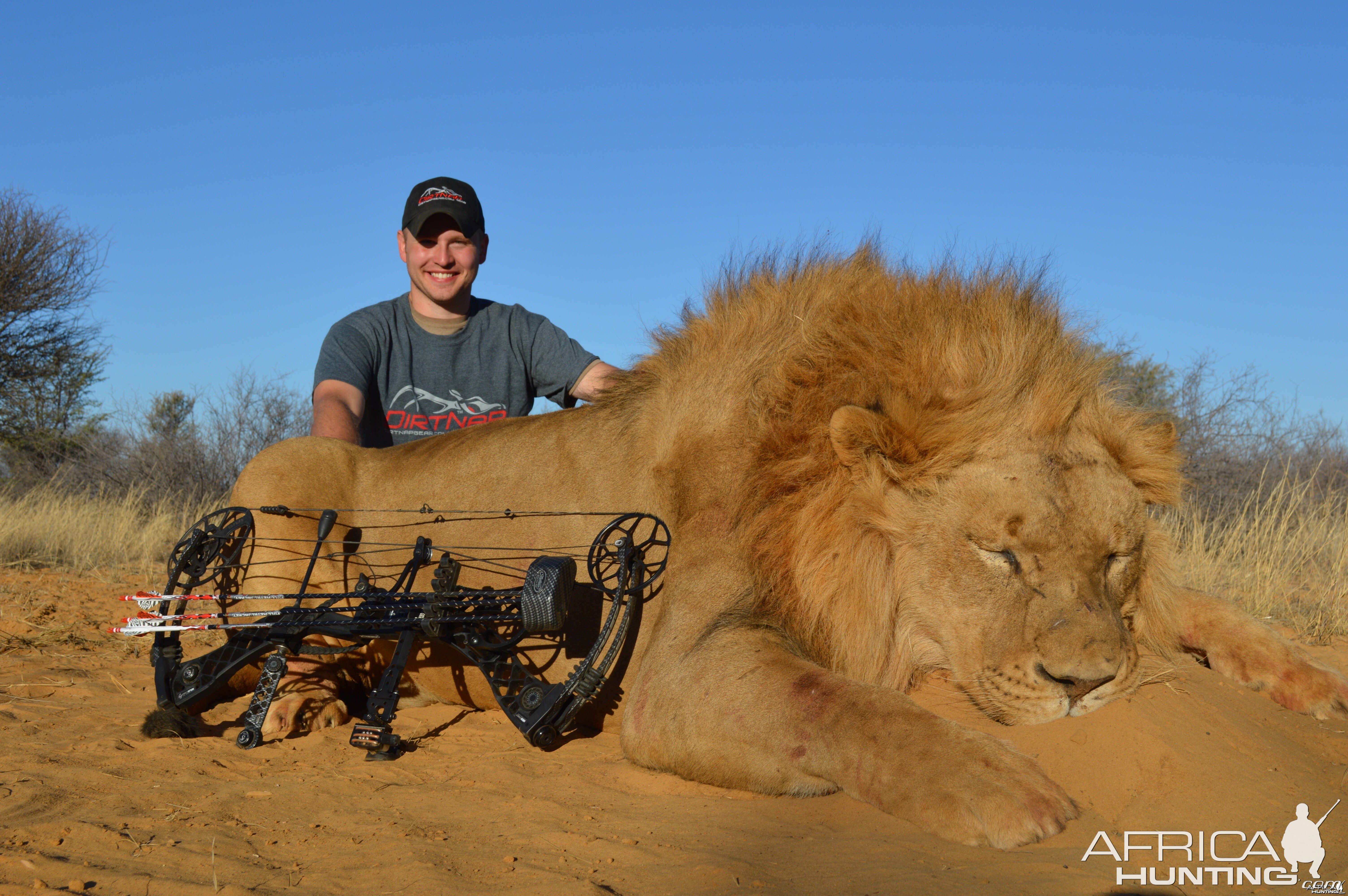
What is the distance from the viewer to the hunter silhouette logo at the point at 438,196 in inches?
260

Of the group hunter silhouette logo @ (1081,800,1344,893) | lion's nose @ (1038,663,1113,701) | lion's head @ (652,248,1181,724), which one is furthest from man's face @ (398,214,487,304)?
hunter silhouette logo @ (1081,800,1344,893)

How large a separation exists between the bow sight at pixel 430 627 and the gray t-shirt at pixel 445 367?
7.56 feet

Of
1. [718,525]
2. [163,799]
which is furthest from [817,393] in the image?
[163,799]

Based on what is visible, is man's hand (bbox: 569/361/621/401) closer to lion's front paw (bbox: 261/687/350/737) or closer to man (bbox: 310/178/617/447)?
man (bbox: 310/178/617/447)

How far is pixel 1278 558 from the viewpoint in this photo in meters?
7.36

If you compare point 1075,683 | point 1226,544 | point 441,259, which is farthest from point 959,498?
point 1226,544

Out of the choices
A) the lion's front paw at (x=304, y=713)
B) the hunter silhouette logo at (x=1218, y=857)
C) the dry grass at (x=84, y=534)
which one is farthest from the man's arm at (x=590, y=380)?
the dry grass at (x=84, y=534)

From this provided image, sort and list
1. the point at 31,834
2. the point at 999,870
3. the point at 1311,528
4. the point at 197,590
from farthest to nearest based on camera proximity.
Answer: the point at 1311,528
the point at 197,590
the point at 31,834
the point at 999,870

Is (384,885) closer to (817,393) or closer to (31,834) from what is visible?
(31,834)

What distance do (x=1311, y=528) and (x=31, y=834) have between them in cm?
862

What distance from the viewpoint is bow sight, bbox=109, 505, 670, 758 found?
3334 millimetres

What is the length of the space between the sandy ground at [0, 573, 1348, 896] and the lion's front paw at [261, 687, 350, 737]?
0.09 metres

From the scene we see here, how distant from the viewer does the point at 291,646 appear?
3.60 m

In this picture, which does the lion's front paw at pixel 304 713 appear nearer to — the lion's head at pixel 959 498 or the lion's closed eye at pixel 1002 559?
the lion's head at pixel 959 498
